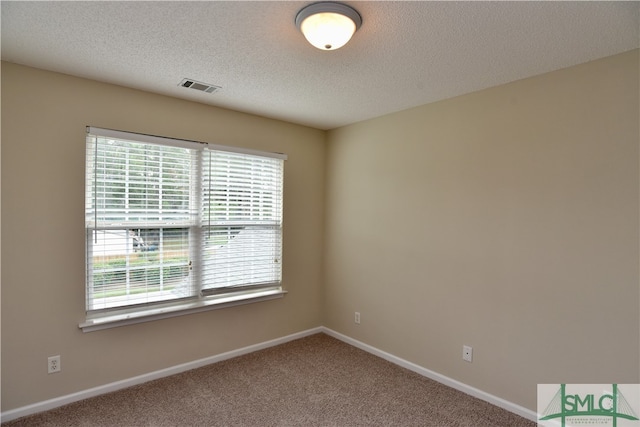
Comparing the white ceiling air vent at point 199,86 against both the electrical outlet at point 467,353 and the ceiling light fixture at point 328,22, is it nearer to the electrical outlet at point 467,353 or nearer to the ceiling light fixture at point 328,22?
the ceiling light fixture at point 328,22

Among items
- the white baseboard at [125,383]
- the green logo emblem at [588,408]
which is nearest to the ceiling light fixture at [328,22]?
the green logo emblem at [588,408]

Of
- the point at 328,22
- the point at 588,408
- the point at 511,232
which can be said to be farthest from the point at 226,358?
the point at 328,22

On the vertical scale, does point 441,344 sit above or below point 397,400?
above

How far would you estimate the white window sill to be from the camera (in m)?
2.60

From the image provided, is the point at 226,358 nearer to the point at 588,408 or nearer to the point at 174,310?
Result: the point at 174,310

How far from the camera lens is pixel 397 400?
8.63ft

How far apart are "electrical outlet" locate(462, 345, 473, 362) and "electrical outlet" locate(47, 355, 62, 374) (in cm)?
307

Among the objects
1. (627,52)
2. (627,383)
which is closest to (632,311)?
(627,383)

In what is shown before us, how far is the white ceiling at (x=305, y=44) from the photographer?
1.65 metres

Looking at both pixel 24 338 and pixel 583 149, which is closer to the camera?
pixel 583 149

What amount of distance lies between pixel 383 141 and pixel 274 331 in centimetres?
230

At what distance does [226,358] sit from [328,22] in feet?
9.85

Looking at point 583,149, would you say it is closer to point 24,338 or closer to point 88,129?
point 88,129

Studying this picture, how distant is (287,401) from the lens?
2600 millimetres
